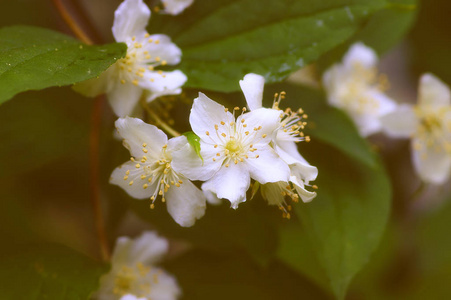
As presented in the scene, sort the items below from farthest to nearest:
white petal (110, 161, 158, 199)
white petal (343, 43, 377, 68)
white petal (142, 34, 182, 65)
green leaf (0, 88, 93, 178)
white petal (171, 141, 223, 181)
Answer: white petal (343, 43, 377, 68) → green leaf (0, 88, 93, 178) → white petal (142, 34, 182, 65) → white petal (110, 161, 158, 199) → white petal (171, 141, 223, 181)

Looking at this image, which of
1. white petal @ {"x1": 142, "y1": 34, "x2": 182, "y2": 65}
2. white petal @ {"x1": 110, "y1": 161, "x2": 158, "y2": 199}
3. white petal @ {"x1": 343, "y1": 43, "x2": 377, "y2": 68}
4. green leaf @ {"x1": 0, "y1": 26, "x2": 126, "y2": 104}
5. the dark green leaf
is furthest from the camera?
white petal @ {"x1": 343, "y1": 43, "x2": 377, "y2": 68}

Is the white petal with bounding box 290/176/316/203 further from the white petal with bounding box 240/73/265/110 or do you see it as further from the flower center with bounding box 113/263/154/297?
the flower center with bounding box 113/263/154/297

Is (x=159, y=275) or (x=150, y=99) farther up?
(x=150, y=99)

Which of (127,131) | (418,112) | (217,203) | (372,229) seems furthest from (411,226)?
(127,131)

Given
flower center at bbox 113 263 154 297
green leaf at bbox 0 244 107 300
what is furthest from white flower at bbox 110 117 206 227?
flower center at bbox 113 263 154 297

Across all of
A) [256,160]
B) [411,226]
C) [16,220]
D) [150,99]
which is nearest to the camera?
[256,160]

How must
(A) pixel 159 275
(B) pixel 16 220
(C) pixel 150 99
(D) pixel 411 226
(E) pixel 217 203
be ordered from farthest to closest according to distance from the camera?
(D) pixel 411 226, (B) pixel 16 220, (A) pixel 159 275, (E) pixel 217 203, (C) pixel 150 99

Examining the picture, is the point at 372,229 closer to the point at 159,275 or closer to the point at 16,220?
the point at 159,275
